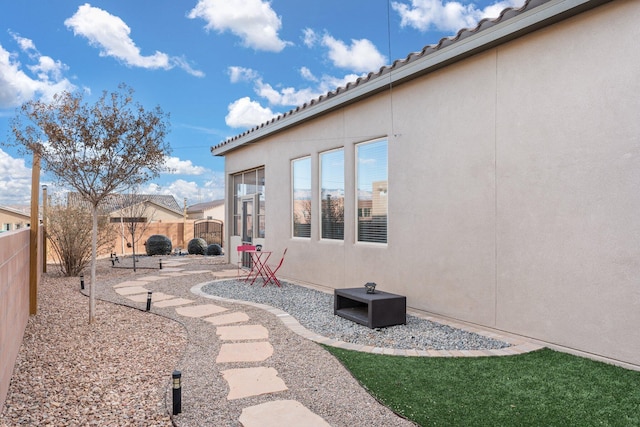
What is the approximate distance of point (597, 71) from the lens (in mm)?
4121

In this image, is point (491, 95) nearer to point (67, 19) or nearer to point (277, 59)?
point (67, 19)

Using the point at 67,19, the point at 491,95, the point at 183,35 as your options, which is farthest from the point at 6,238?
the point at 183,35

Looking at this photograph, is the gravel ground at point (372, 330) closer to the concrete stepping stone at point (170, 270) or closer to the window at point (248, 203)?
the window at point (248, 203)

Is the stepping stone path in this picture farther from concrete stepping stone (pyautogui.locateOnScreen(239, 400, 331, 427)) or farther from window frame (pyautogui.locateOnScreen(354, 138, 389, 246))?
window frame (pyautogui.locateOnScreen(354, 138, 389, 246))

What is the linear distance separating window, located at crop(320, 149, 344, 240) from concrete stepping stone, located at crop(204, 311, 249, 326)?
266 centimetres

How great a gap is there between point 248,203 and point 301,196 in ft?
10.9

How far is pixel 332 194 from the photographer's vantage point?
8.23 m

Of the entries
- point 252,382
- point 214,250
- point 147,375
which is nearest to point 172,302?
point 147,375

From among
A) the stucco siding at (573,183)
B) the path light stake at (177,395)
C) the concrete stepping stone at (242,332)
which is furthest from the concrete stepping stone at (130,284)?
the stucco siding at (573,183)

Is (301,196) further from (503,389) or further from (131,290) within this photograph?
(503,389)

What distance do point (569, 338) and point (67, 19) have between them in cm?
1154

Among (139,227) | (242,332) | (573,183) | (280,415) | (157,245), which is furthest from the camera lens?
(139,227)

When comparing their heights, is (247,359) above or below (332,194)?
below

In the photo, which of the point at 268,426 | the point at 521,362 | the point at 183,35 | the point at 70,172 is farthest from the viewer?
the point at 183,35
